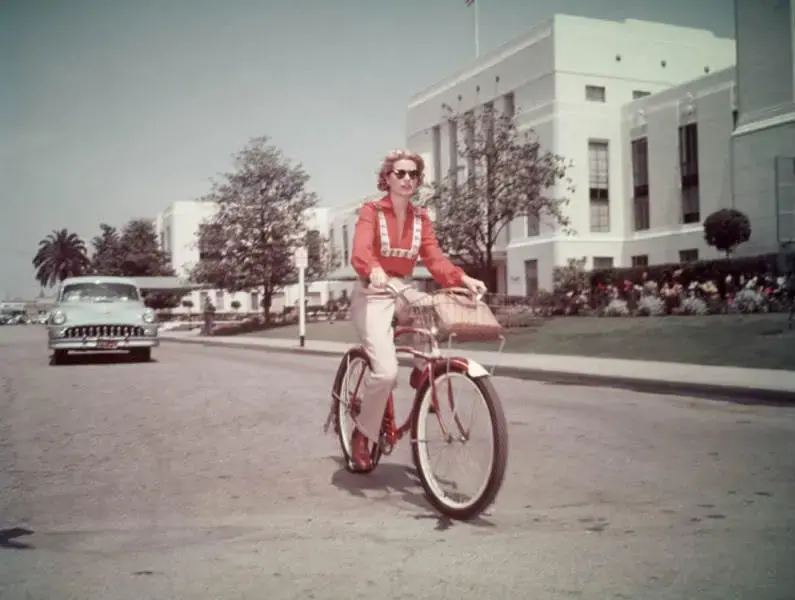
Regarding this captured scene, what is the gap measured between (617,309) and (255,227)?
18849 mm

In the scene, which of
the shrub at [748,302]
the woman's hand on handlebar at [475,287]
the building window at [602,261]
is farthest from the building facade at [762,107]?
the woman's hand on handlebar at [475,287]

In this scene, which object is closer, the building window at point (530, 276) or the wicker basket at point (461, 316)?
the wicker basket at point (461, 316)

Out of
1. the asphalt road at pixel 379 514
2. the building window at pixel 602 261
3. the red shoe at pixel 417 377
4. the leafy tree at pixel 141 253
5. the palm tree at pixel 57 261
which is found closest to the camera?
the asphalt road at pixel 379 514

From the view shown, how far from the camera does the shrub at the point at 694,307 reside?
19922 millimetres

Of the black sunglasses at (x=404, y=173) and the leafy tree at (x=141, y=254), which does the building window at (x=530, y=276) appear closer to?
the black sunglasses at (x=404, y=173)

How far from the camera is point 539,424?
777 centimetres

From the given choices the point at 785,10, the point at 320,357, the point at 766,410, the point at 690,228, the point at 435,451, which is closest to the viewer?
the point at 435,451

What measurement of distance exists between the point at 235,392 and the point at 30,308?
159 meters

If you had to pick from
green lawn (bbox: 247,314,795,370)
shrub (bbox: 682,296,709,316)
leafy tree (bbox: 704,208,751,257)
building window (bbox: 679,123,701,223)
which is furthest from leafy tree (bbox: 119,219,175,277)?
shrub (bbox: 682,296,709,316)

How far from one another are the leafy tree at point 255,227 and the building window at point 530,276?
1357 centimetres

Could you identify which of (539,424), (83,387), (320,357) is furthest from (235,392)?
(320,357)

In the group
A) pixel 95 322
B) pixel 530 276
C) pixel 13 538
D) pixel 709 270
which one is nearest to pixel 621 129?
pixel 530 276

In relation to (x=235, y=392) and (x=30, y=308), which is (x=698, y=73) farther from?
(x=30, y=308)

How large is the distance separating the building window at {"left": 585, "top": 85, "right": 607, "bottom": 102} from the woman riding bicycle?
→ 4253 centimetres
